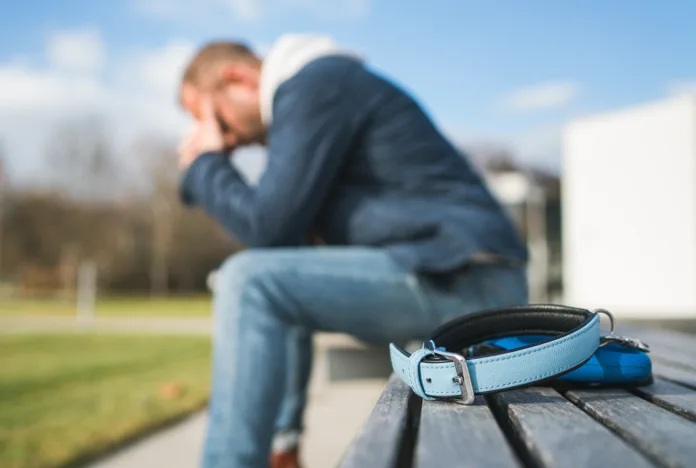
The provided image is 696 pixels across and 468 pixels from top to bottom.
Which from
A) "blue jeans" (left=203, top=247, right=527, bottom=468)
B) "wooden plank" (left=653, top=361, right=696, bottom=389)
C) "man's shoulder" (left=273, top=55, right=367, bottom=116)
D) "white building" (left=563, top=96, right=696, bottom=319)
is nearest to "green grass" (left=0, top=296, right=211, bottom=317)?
"white building" (left=563, top=96, right=696, bottom=319)

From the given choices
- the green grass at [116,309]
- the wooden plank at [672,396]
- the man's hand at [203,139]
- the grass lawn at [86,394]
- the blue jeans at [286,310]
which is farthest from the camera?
the green grass at [116,309]

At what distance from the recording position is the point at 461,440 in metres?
0.63

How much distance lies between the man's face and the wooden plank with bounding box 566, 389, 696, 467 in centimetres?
141

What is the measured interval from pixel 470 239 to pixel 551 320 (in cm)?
58

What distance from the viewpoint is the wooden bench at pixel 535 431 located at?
21.9 inches

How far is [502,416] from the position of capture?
2.71 ft

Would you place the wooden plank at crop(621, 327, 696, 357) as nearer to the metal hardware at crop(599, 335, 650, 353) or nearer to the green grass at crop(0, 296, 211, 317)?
the metal hardware at crop(599, 335, 650, 353)

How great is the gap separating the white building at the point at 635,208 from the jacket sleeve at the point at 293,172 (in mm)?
9633

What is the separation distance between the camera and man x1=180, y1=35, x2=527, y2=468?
56.8 inches

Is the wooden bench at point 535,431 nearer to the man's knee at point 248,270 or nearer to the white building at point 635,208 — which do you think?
the man's knee at point 248,270

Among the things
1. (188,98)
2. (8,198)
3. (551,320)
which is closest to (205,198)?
(188,98)

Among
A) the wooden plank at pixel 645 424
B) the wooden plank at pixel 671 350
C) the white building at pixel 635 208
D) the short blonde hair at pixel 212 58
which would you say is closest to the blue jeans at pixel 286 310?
the wooden plank at pixel 671 350

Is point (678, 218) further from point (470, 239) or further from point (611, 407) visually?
point (611, 407)

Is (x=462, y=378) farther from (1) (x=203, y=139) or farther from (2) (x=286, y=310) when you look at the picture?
(1) (x=203, y=139)
